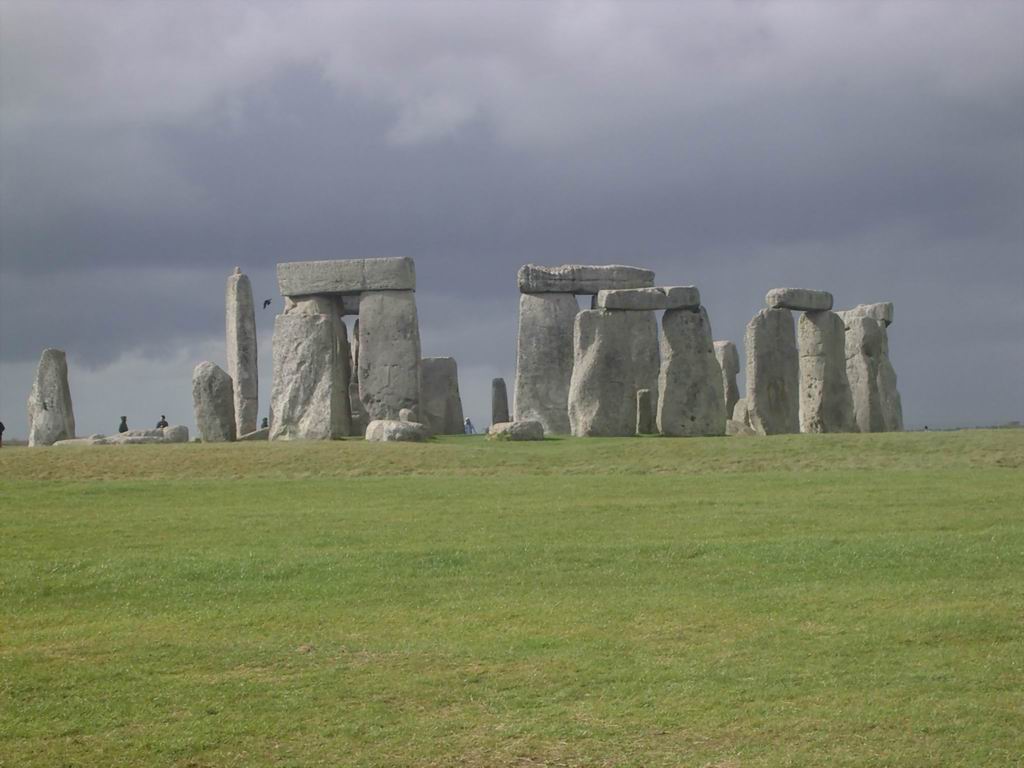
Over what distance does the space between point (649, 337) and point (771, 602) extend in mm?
22327

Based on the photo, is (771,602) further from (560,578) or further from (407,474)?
(407,474)

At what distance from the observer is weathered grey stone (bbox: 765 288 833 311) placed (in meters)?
32.2

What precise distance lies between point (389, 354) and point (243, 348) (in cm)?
669

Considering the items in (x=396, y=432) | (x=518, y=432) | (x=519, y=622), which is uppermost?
(x=396, y=432)

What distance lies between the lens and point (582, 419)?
31.7 meters

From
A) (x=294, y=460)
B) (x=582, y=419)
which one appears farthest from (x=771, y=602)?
(x=582, y=419)

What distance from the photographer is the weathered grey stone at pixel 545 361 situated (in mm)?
37344

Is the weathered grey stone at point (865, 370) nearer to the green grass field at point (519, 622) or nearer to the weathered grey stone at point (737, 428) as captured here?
the weathered grey stone at point (737, 428)

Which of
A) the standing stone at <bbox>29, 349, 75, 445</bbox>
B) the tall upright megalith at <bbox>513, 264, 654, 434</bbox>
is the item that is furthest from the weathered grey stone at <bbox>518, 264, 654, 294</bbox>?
the standing stone at <bbox>29, 349, 75, 445</bbox>

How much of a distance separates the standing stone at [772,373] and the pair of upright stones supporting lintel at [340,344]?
7.34 m

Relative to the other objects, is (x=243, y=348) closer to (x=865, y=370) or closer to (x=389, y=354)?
(x=389, y=354)

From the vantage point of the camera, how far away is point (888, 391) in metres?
36.7

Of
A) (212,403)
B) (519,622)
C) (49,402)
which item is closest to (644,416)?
(212,403)

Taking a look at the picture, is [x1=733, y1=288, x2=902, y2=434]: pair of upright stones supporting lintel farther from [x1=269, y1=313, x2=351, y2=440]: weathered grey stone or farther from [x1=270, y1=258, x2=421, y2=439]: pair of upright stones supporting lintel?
[x1=269, y1=313, x2=351, y2=440]: weathered grey stone
